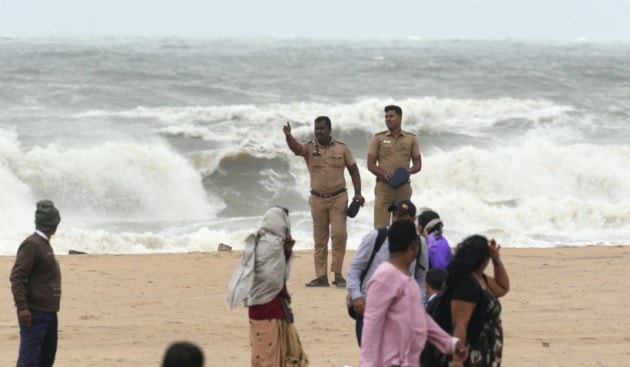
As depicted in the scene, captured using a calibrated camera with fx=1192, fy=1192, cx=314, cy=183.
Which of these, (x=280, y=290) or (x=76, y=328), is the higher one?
(x=280, y=290)

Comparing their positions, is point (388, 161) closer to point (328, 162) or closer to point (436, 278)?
point (328, 162)

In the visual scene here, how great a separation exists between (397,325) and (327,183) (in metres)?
5.69

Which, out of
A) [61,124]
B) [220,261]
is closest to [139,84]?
[61,124]

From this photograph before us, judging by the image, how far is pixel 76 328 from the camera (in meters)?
9.69

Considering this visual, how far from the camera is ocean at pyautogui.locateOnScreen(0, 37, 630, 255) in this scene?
1892cm

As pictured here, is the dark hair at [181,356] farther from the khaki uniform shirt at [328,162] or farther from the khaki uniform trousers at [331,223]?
the khaki uniform trousers at [331,223]

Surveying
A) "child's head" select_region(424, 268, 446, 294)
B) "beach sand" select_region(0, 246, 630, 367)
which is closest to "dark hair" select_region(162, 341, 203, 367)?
"child's head" select_region(424, 268, 446, 294)

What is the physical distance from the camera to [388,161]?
35.8 feet

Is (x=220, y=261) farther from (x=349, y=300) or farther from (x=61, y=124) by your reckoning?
(x=61, y=124)

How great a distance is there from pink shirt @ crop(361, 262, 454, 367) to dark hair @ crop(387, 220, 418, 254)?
0.37 ft

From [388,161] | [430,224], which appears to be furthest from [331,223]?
[430,224]

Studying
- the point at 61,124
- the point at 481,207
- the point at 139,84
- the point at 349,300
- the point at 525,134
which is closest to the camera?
the point at 349,300

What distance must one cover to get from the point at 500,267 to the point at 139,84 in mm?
34085

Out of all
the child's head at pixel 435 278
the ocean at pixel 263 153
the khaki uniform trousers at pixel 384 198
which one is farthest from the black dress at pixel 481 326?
the ocean at pixel 263 153
